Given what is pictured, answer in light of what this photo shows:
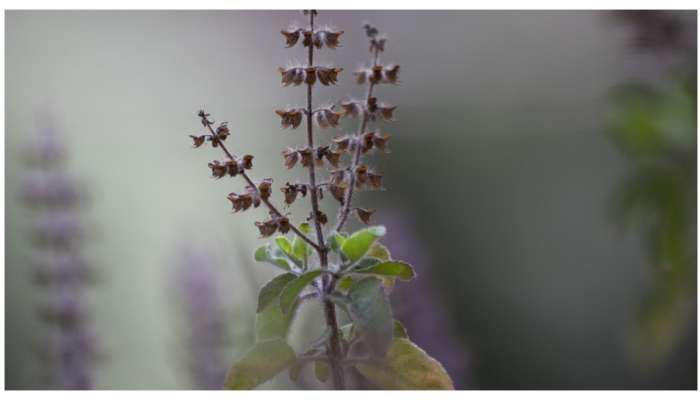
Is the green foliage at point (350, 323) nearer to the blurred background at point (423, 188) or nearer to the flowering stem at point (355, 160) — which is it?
the flowering stem at point (355, 160)

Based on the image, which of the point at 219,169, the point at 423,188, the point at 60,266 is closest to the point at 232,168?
the point at 219,169

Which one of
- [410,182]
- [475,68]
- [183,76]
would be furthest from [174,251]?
[475,68]

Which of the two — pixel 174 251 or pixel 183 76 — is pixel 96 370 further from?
pixel 183 76

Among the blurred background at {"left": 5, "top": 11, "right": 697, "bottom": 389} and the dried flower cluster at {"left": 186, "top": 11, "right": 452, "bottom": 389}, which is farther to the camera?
the blurred background at {"left": 5, "top": 11, "right": 697, "bottom": 389}

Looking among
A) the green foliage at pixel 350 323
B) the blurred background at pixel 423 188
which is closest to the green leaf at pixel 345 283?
the green foliage at pixel 350 323

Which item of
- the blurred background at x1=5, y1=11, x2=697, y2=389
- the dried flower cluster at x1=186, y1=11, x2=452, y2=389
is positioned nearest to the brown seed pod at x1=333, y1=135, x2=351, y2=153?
the dried flower cluster at x1=186, y1=11, x2=452, y2=389

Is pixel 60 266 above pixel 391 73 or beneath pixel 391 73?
beneath

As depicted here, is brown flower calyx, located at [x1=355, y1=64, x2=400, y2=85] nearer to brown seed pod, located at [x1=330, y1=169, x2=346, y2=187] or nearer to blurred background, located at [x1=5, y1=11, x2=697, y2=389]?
brown seed pod, located at [x1=330, y1=169, x2=346, y2=187]

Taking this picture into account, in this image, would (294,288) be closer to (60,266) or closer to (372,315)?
(372,315)
